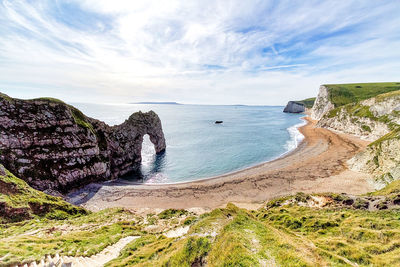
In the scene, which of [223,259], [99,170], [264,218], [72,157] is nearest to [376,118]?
[264,218]

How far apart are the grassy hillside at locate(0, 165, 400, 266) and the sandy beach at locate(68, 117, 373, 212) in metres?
12.4

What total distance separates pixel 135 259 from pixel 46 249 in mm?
5798

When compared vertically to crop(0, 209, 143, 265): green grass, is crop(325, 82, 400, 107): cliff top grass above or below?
above

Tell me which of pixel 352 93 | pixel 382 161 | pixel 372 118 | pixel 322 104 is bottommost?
pixel 382 161

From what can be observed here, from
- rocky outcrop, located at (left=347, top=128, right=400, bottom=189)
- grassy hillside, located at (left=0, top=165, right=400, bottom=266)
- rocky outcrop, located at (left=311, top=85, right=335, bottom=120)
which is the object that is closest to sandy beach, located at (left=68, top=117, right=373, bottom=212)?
rocky outcrop, located at (left=347, top=128, right=400, bottom=189)

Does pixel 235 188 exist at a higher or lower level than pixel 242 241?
lower

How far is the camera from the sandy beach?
2799 centimetres

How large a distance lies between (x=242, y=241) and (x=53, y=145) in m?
38.6

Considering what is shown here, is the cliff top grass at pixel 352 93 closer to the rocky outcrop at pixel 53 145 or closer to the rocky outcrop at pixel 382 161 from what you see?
the rocky outcrop at pixel 382 161

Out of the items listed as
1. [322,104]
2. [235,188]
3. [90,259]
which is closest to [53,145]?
[90,259]

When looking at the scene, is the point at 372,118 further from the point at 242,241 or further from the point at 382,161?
the point at 242,241

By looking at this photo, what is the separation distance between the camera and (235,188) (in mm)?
32406

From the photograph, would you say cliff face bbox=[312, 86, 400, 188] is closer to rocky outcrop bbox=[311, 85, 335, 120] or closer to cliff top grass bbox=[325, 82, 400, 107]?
rocky outcrop bbox=[311, 85, 335, 120]

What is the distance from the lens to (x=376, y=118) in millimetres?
57906
